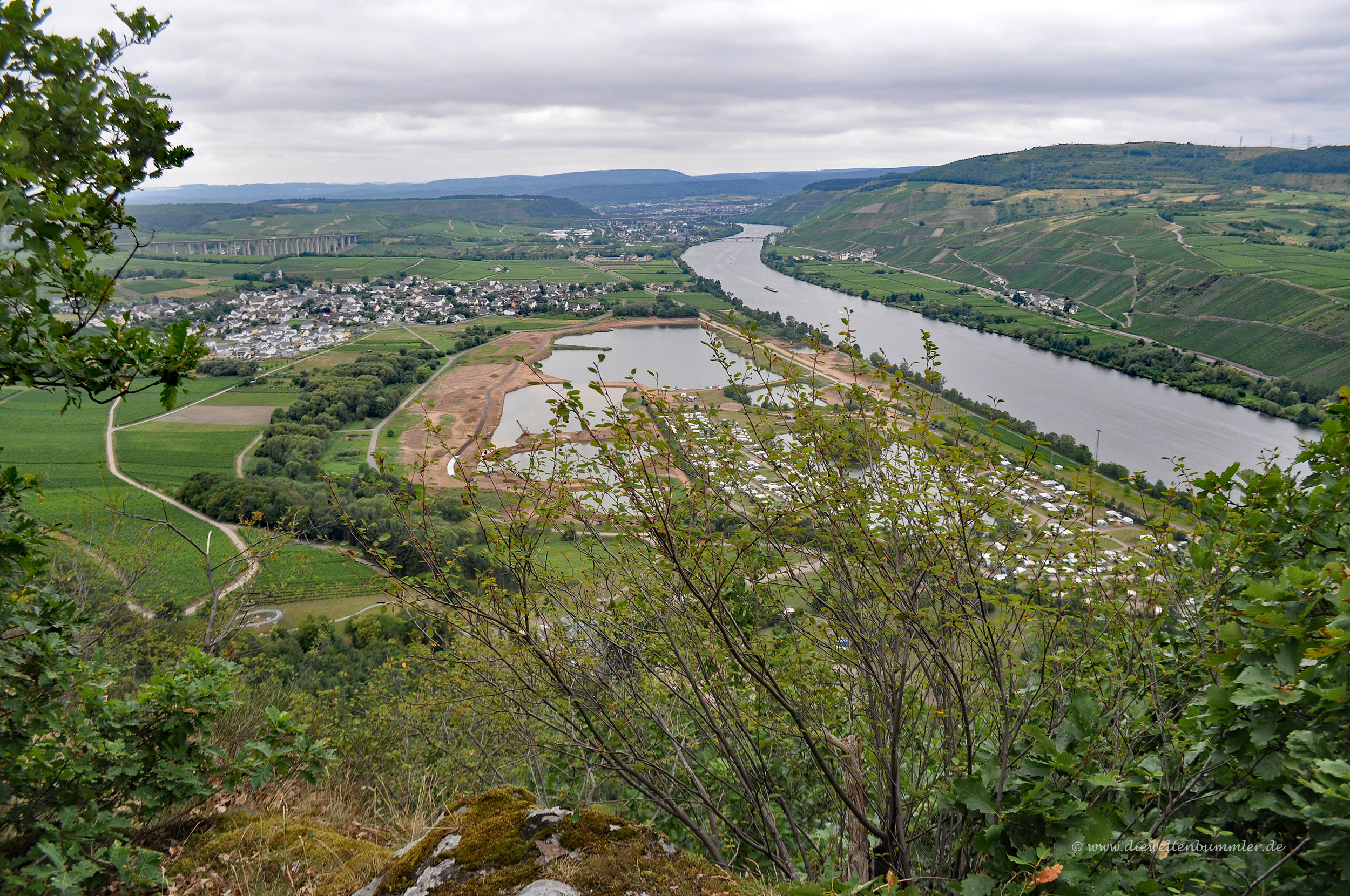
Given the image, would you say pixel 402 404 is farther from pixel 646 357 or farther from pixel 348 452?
pixel 646 357

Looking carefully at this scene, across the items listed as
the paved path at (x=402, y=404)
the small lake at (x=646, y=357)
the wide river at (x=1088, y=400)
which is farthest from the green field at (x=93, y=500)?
the wide river at (x=1088, y=400)

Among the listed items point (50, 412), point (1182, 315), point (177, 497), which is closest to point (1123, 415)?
point (1182, 315)

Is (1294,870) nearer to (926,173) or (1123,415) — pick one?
(1123,415)

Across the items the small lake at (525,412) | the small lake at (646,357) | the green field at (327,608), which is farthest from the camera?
the small lake at (646,357)

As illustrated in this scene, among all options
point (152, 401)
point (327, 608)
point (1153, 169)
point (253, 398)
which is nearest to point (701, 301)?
point (253, 398)

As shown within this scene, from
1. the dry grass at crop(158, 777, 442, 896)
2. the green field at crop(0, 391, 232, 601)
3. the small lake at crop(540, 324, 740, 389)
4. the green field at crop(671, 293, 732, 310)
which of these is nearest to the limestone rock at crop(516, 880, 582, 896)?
the dry grass at crop(158, 777, 442, 896)

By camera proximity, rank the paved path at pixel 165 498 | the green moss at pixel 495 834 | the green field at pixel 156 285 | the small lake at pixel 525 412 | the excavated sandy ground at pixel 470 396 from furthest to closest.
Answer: the green field at pixel 156 285 → the excavated sandy ground at pixel 470 396 → the small lake at pixel 525 412 → the paved path at pixel 165 498 → the green moss at pixel 495 834

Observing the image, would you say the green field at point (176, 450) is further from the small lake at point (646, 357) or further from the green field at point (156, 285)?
the green field at point (156, 285)
